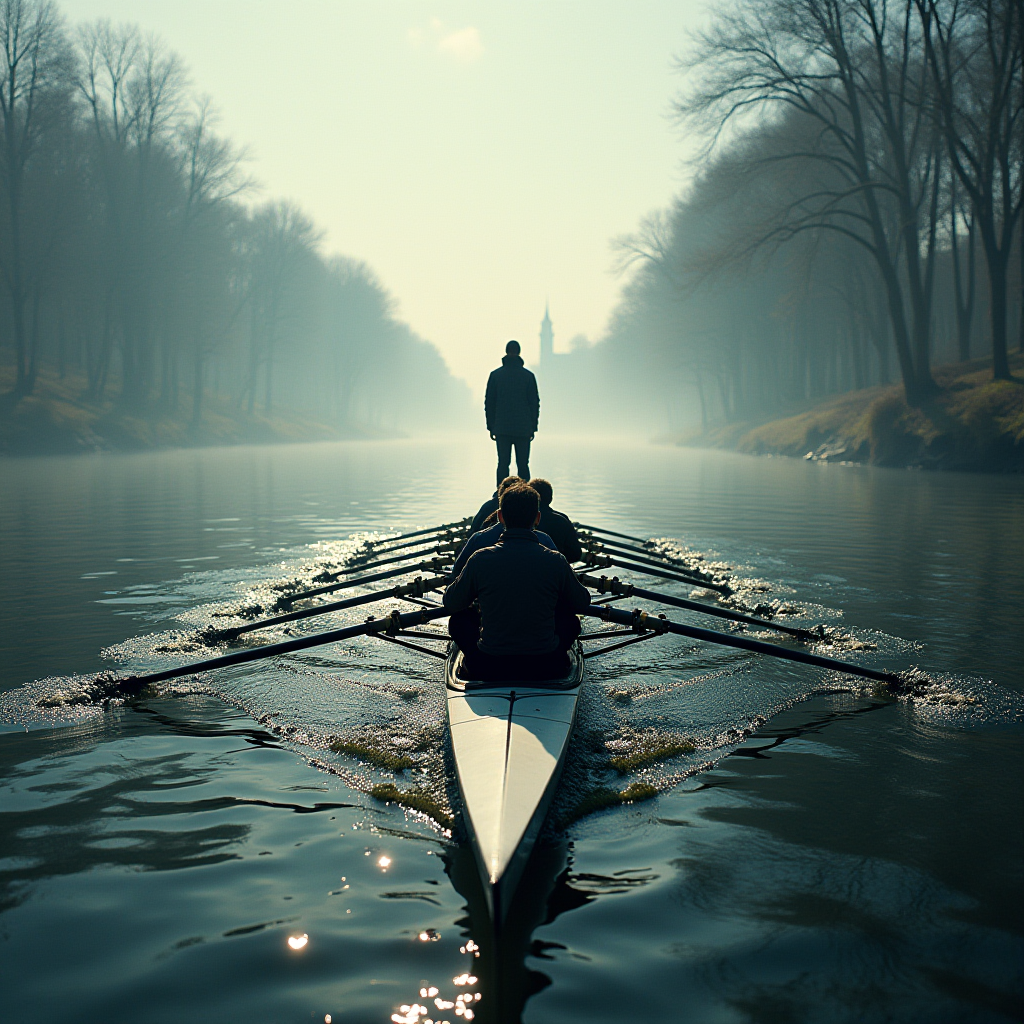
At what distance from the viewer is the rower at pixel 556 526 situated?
8273mm

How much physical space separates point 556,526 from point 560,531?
9 cm

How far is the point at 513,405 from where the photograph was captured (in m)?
14.2

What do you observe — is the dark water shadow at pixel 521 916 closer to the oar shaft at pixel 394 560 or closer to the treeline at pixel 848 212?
the oar shaft at pixel 394 560

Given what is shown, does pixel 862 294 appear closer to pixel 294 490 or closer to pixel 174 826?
pixel 294 490

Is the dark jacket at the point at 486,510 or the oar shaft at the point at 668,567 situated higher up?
the dark jacket at the point at 486,510

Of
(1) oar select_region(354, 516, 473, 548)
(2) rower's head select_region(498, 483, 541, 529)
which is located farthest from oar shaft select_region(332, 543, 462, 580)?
(2) rower's head select_region(498, 483, 541, 529)

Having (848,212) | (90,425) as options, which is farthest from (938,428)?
(90,425)

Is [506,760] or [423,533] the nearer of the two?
[506,760]

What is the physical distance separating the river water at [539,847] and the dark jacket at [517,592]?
845mm

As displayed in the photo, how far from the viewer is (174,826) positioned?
4.44m

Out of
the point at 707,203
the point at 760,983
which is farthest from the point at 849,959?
the point at 707,203

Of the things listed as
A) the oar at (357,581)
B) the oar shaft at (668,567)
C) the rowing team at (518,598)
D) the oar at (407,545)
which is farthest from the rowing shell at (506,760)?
the oar at (407,545)

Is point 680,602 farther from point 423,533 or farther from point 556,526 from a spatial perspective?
point 423,533

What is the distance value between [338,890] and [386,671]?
3755 millimetres
